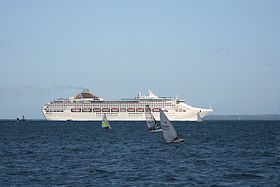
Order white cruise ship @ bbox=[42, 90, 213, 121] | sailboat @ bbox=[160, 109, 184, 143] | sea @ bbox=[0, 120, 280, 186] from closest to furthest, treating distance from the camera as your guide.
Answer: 1. sea @ bbox=[0, 120, 280, 186]
2. sailboat @ bbox=[160, 109, 184, 143]
3. white cruise ship @ bbox=[42, 90, 213, 121]

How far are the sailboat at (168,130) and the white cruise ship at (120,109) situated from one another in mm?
113228

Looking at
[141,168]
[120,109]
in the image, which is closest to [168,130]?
[141,168]

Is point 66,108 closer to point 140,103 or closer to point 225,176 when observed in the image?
point 140,103

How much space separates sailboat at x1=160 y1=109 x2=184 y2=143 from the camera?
45.4 m

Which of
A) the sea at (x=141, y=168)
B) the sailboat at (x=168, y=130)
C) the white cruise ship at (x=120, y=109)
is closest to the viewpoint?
the sea at (x=141, y=168)

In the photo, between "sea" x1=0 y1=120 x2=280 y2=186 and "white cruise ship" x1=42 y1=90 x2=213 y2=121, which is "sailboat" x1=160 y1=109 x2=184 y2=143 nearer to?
"sea" x1=0 y1=120 x2=280 y2=186

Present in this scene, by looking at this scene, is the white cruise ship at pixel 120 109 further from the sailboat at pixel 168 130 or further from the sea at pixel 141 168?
the sea at pixel 141 168

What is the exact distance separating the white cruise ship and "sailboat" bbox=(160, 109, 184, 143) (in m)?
113

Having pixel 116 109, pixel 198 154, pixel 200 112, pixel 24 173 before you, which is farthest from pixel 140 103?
pixel 24 173

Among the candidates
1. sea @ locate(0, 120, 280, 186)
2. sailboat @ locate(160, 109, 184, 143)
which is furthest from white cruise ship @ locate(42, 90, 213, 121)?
sea @ locate(0, 120, 280, 186)

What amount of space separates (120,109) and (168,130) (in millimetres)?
123149

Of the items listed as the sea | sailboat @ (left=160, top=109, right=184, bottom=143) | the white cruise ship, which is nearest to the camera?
the sea

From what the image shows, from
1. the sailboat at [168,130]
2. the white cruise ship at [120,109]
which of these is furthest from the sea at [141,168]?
the white cruise ship at [120,109]

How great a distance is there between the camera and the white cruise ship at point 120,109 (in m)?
165
